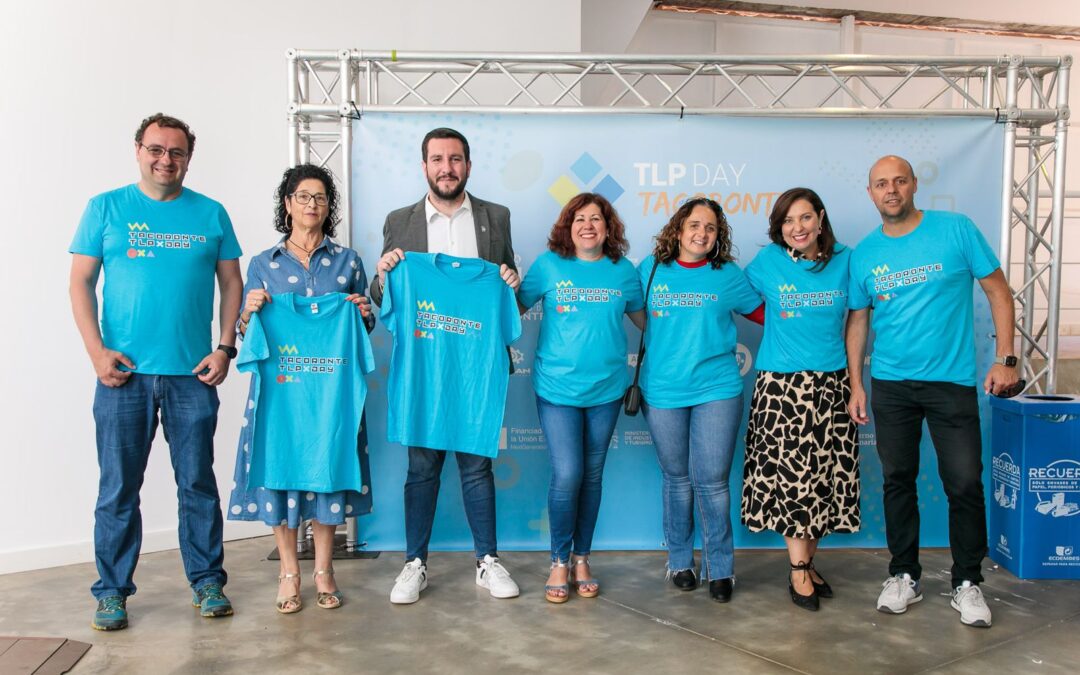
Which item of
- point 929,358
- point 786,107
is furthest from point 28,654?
point 786,107

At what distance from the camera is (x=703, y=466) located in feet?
11.0

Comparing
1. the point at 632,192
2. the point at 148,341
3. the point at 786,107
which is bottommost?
the point at 148,341

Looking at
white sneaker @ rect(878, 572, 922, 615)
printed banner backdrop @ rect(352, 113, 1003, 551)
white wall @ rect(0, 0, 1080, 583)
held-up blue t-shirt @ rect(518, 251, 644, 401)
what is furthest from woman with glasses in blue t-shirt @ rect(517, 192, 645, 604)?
white wall @ rect(0, 0, 1080, 583)

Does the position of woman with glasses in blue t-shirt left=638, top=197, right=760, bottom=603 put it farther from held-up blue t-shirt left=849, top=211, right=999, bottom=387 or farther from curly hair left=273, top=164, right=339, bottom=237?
curly hair left=273, top=164, right=339, bottom=237

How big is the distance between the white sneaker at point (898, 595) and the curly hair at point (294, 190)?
2672mm

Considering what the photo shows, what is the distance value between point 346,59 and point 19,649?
2.75m

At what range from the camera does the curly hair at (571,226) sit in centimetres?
334

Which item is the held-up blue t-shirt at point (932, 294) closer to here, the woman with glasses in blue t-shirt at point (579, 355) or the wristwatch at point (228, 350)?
the woman with glasses in blue t-shirt at point (579, 355)

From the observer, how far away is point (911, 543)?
3.31m

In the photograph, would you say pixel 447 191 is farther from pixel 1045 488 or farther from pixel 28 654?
pixel 1045 488

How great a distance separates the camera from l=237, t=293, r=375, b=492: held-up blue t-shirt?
3.16 m

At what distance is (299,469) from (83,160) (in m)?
2.03

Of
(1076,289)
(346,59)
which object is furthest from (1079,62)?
(346,59)

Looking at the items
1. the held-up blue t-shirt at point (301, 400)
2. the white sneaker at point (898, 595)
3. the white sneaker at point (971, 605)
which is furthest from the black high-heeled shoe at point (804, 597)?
the held-up blue t-shirt at point (301, 400)
